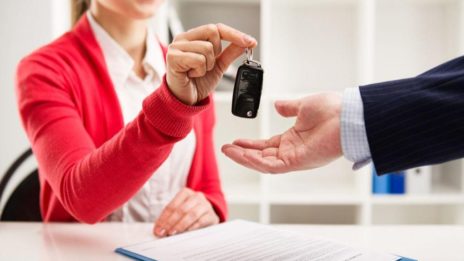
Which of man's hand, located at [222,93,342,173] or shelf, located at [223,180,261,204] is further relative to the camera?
shelf, located at [223,180,261,204]

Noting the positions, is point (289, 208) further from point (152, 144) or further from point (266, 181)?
point (152, 144)

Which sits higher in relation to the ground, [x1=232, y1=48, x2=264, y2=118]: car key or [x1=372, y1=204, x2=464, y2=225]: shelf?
[x1=232, y1=48, x2=264, y2=118]: car key

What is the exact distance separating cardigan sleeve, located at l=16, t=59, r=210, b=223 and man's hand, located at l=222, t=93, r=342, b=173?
12 centimetres

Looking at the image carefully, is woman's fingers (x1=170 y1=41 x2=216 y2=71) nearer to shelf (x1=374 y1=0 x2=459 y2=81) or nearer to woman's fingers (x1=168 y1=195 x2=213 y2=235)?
woman's fingers (x1=168 y1=195 x2=213 y2=235)

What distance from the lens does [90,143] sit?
1.01m

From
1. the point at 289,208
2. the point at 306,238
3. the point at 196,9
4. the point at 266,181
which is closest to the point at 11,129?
the point at 196,9

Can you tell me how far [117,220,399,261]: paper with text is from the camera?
796 mm

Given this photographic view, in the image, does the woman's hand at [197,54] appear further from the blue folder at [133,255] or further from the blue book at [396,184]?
the blue book at [396,184]

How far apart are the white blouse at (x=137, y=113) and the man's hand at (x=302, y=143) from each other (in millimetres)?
444

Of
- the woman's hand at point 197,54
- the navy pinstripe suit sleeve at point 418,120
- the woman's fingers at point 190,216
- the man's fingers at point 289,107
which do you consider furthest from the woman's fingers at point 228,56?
the woman's fingers at point 190,216

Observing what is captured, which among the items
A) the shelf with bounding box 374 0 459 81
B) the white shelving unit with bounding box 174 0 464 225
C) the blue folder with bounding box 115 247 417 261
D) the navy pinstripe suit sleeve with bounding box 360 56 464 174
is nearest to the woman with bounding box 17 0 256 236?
the blue folder with bounding box 115 247 417 261

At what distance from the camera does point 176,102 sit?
825 millimetres

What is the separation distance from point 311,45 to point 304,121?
5.31 feet

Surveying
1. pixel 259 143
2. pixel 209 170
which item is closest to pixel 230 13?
pixel 209 170
